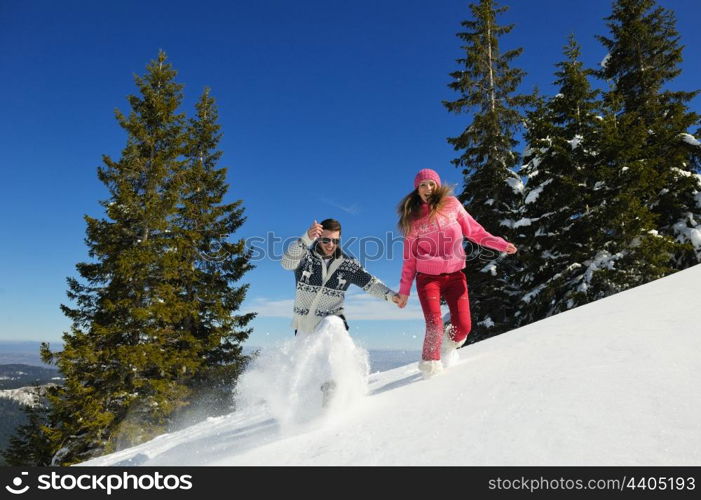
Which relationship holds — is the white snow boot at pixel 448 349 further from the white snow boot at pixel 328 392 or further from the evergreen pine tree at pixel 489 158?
the evergreen pine tree at pixel 489 158

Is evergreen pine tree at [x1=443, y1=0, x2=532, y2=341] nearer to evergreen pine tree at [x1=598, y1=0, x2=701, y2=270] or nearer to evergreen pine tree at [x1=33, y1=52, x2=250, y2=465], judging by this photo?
evergreen pine tree at [x1=598, y1=0, x2=701, y2=270]

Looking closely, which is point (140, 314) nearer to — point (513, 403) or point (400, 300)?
point (400, 300)

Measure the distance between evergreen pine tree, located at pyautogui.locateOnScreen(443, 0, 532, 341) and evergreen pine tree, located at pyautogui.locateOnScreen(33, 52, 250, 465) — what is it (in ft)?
33.6

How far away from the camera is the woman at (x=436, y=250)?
14.3 ft

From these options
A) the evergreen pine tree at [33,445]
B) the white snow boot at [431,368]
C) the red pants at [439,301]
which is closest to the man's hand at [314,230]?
the red pants at [439,301]

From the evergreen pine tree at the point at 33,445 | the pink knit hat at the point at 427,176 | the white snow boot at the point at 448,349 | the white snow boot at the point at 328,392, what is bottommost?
the evergreen pine tree at the point at 33,445

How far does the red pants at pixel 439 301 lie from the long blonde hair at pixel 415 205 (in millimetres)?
639

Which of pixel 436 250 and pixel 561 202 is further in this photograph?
pixel 561 202

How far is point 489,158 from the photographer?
1614cm

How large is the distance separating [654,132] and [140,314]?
18.1 meters

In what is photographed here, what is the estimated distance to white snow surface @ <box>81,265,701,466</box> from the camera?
71.7 inches

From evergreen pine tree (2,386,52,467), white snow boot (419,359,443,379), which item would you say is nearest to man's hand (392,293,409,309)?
white snow boot (419,359,443,379)

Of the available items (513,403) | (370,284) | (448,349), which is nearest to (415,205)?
(370,284)

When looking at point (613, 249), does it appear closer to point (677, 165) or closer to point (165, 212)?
point (677, 165)
